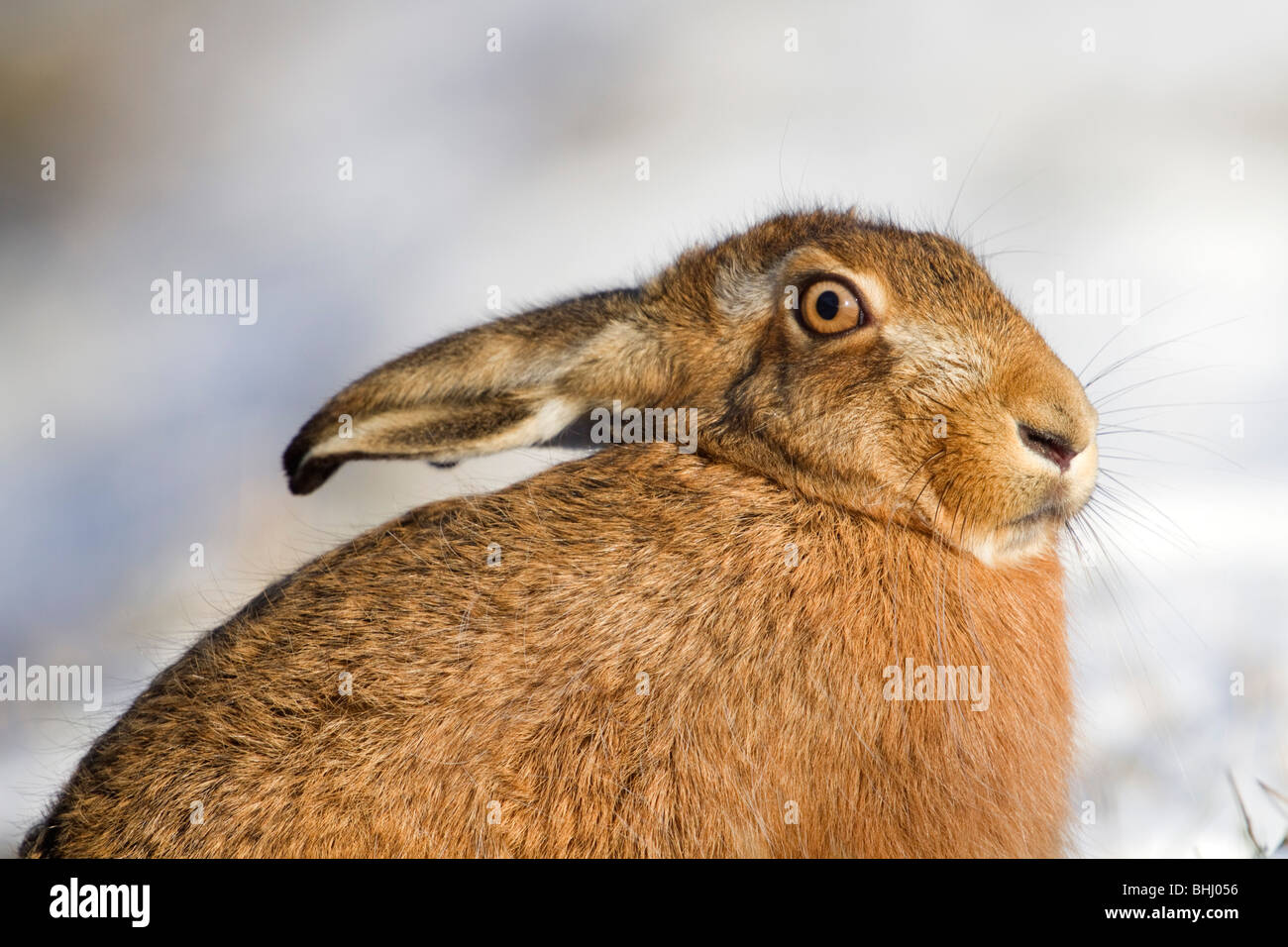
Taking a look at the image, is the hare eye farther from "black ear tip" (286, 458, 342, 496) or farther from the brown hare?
"black ear tip" (286, 458, 342, 496)

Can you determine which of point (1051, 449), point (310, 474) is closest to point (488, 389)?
point (310, 474)

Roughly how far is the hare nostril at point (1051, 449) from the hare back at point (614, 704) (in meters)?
0.15

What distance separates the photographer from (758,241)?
128 centimetres

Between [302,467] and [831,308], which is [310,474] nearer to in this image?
[302,467]

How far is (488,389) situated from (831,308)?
40 centimetres

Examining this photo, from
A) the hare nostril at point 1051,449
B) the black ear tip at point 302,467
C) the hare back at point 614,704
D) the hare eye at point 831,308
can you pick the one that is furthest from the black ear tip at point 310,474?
the hare nostril at point 1051,449

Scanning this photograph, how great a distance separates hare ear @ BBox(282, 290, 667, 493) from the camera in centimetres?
118

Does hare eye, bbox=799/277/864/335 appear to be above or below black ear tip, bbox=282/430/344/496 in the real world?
above

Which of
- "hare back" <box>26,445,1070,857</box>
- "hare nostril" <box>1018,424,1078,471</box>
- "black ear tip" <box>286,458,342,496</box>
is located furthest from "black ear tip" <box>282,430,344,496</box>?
"hare nostril" <box>1018,424,1078,471</box>

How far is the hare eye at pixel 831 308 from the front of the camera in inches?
44.6

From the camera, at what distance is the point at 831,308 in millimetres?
1138

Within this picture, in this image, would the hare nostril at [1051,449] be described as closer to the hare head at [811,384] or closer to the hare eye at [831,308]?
the hare head at [811,384]

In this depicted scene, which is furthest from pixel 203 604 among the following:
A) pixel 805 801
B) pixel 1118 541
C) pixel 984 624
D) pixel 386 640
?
pixel 1118 541

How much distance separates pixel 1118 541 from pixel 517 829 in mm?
807
